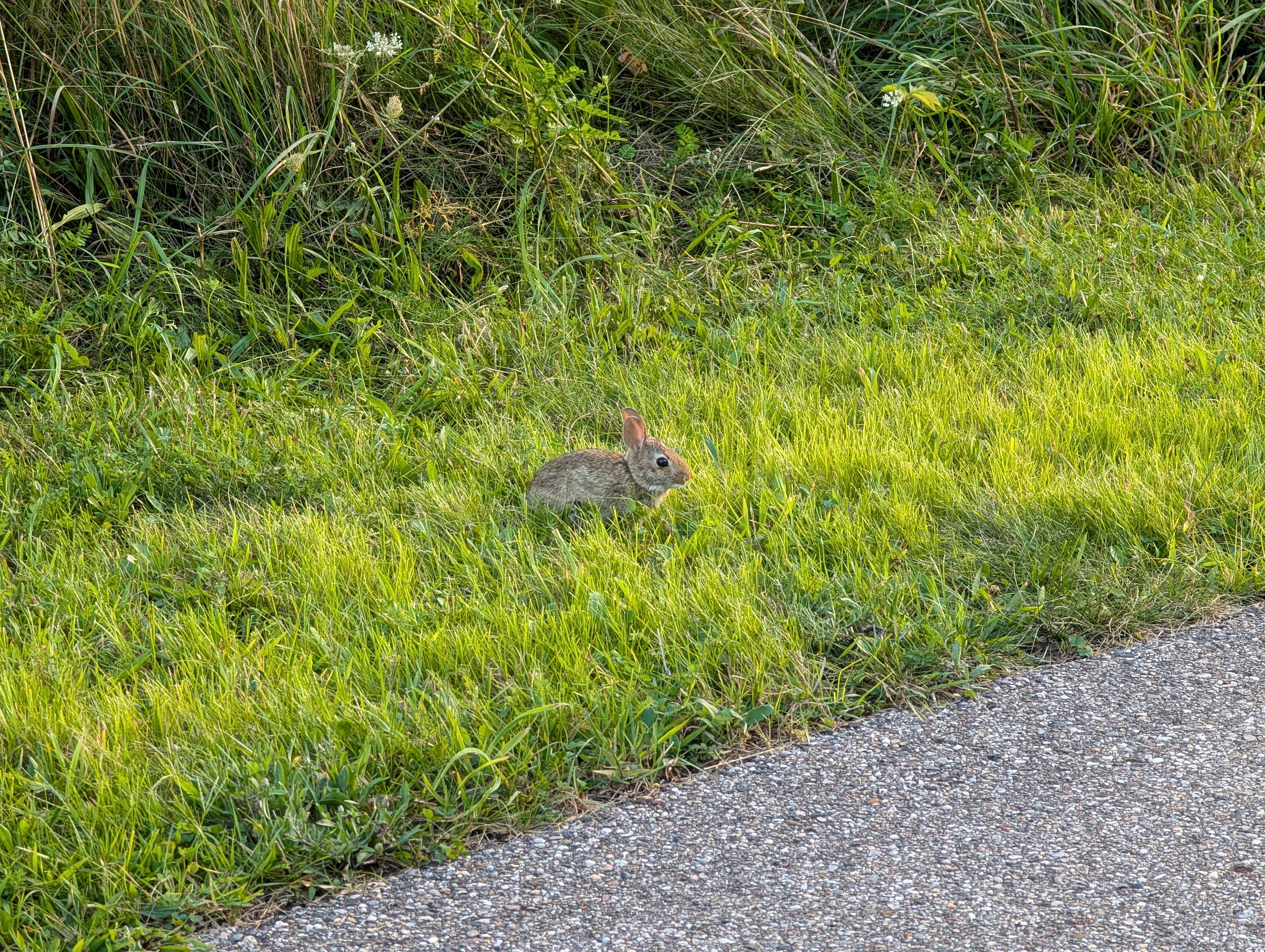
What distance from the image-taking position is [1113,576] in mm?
4102

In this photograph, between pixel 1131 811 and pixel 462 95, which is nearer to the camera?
pixel 1131 811

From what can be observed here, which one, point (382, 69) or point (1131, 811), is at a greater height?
point (382, 69)

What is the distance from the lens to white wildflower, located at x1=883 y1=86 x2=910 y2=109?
693 cm

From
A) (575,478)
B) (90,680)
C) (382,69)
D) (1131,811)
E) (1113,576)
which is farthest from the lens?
(382,69)

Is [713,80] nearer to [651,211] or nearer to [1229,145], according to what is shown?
[651,211]

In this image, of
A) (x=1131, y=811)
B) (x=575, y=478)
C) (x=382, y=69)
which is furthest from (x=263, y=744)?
(x=382, y=69)

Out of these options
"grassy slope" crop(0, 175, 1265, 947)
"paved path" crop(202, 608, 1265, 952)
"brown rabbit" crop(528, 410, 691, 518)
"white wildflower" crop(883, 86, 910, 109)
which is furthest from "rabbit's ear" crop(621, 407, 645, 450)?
"white wildflower" crop(883, 86, 910, 109)

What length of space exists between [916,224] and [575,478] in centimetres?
292

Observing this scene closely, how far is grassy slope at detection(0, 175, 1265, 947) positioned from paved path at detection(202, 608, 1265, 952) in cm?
17

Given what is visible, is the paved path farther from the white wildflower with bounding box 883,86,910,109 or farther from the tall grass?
the white wildflower with bounding box 883,86,910,109

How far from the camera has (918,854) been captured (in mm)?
3025

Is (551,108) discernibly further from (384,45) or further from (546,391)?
(546,391)

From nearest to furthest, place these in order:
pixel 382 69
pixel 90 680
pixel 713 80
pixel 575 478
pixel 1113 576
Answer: pixel 90 680 → pixel 1113 576 → pixel 575 478 → pixel 382 69 → pixel 713 80

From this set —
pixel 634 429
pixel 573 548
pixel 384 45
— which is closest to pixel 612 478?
pixel 634 429
